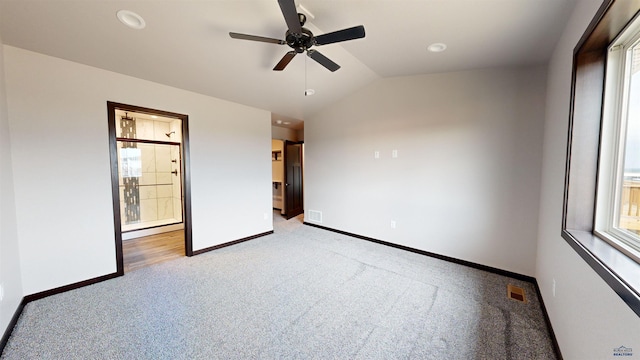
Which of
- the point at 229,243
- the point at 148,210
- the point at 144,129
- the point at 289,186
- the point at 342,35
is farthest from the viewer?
the point at 289,186

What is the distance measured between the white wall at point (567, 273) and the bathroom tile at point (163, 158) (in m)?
6.32

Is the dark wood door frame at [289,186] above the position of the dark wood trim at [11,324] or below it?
above

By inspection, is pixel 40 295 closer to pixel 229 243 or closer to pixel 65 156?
pixel 65 156

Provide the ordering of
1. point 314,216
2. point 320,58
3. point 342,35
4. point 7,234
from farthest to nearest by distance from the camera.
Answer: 1. point 314,216
2. point 320,58
3. point 7,234
4. point 342,35

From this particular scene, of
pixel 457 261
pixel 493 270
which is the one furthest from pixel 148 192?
pixel 493 270

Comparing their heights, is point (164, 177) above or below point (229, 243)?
above

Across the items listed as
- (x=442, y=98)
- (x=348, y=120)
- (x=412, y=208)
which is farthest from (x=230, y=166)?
(x=442, y=98)

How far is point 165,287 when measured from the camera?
8.39 feet

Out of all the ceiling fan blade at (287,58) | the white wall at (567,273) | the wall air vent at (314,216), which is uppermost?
the ceiling fan blade at (287,58)

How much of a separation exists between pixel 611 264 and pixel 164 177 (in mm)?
6427

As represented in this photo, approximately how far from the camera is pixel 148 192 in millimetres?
5008

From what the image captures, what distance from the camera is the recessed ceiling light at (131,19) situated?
192 cm

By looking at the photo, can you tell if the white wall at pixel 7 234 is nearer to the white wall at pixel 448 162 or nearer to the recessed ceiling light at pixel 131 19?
the recessed ceiling light at pixel 131 19

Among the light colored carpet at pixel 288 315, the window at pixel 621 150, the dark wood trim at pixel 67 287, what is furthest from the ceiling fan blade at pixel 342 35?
the dark wood trim at pixel 67 287
